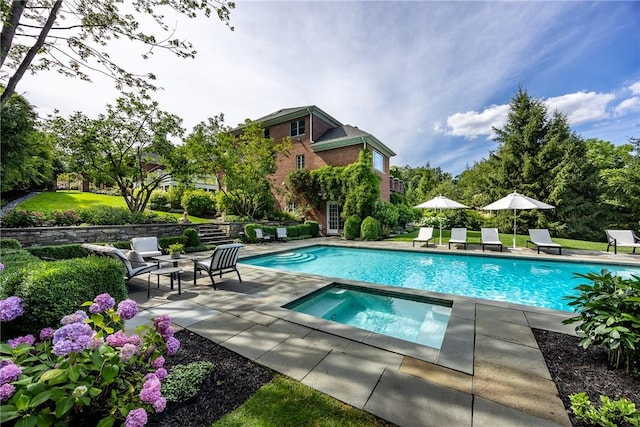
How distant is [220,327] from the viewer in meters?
3.53

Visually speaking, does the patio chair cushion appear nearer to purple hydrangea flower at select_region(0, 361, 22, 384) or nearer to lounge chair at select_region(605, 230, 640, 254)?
purple hydrangea flower at select_region(0, 361, 22, 384)

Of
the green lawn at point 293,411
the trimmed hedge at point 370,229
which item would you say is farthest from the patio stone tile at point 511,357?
the trimmed hedge at point 370,229

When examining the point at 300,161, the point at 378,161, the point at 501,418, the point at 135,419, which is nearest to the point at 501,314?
the point at 501,418

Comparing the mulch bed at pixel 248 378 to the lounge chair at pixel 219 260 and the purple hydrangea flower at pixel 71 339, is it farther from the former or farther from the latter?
the lounge chair at pixel 219 260

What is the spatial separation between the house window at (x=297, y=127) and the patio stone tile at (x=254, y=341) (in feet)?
57.2

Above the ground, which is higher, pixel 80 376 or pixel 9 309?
pixel 9 309

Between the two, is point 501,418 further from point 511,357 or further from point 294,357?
point 294,357

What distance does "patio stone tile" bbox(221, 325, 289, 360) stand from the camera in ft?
9.47

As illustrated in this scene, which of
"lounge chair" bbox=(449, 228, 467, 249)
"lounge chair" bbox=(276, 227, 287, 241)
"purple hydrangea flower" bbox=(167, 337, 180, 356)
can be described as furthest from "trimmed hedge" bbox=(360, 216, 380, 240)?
"purple hydrangea flower" bbox=(167, 337, 180, 356)

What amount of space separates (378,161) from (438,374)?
17.0 metres

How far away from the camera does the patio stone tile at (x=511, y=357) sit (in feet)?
8.31

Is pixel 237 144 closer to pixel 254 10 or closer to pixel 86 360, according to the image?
pixel 254 10

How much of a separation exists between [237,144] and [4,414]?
16.2 meters

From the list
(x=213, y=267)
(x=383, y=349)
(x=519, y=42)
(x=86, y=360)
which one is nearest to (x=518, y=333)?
(x=383, y=349)
